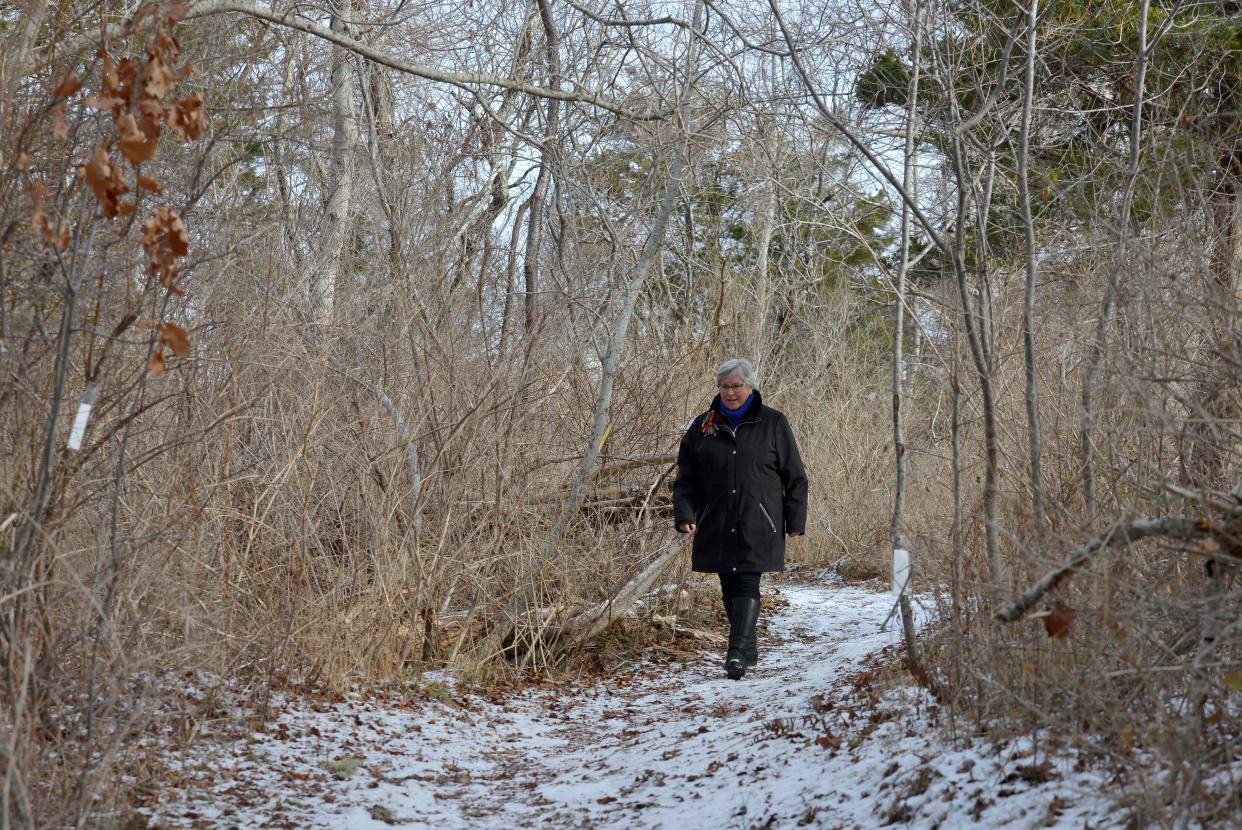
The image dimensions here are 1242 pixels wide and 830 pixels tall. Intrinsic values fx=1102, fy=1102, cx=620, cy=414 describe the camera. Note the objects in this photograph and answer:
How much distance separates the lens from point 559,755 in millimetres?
5238

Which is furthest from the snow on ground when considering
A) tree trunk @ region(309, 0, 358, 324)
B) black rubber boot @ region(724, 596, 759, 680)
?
tree trunk @ region(309, 0, 358, 324)

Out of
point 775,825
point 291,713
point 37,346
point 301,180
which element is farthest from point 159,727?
point 301,180

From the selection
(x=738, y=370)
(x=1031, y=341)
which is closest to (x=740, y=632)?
(x=738, y=370)

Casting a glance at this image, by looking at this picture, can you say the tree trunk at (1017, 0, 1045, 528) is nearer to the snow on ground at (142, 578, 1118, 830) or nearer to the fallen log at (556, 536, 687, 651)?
the snow on ground at (142, 578, 1118, 830)

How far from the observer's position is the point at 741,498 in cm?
642

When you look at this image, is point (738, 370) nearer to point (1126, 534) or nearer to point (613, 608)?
point (613, 608)

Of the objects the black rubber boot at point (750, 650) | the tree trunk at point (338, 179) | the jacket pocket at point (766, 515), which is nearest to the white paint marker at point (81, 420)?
the tree trunk at point (338, 179)

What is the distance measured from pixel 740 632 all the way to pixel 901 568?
80.2 inches

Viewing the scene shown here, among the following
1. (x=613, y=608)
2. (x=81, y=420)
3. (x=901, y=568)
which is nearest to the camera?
(x=81, y=420)

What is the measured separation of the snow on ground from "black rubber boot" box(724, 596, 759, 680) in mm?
126

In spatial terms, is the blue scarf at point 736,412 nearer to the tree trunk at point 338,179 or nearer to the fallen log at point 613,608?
the fallen log at point 613,608

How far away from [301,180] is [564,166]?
4.34m

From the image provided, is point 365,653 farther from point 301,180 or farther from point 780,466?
point 301,180

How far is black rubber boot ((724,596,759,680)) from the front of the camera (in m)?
6.43
